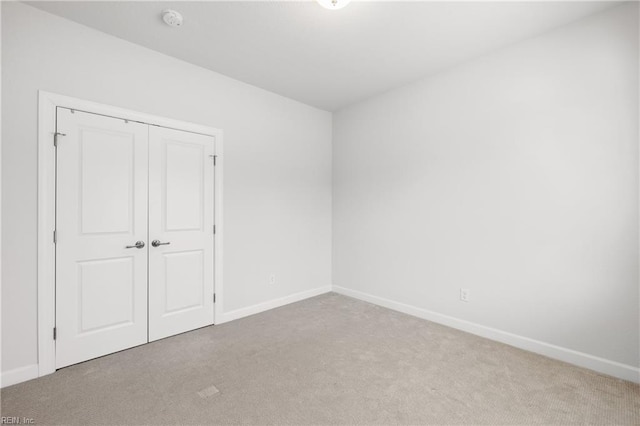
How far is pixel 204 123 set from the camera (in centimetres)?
322

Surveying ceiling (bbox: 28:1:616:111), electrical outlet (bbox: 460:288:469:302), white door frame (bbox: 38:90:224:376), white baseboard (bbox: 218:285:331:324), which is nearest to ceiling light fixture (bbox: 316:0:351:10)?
ceiling (bbox: 28:1:616:111)

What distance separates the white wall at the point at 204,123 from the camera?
2.19 m

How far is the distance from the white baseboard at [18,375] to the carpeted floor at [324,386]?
61 mm

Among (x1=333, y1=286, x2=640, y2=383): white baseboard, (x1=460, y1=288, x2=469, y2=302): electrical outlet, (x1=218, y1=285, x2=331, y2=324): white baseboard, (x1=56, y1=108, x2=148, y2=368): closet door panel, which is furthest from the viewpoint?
(x1=218, y1=285, x2=331, y2=324): white baseboard

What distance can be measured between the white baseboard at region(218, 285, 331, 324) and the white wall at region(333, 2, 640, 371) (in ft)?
2.94

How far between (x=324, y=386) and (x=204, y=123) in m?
2.79

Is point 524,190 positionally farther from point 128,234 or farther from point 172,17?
point 128,234

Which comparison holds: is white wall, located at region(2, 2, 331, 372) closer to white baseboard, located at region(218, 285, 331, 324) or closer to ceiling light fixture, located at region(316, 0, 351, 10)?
white baseboard, located at region(218, 285, 331, 324)

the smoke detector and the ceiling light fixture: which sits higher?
the smoke detector

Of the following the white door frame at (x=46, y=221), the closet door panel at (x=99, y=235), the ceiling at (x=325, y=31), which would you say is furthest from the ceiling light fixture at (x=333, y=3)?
the white door frame at (x=46, y=221)

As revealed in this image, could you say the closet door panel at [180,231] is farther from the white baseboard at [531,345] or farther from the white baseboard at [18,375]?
the white baseboard at [531,345]

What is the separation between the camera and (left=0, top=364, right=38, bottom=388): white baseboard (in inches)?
83.9

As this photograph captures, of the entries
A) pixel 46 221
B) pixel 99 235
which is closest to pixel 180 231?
pixel 99 235

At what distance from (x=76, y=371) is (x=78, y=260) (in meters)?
0.87
